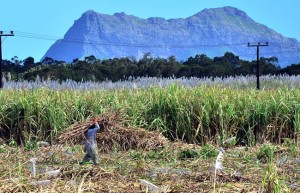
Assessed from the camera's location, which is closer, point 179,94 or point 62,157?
point 62,157

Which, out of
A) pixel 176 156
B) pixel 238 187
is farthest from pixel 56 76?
pixel 238 187

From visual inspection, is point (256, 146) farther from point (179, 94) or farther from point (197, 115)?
point (179, 94)

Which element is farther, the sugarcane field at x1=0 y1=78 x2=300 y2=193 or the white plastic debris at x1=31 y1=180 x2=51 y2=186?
the sugarcane field at x1=0 y1=78 x2=300 y2=193

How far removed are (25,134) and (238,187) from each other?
528 centimetres

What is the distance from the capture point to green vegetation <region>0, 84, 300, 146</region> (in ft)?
26.7

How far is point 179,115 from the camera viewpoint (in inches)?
321

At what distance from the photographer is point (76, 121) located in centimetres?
845

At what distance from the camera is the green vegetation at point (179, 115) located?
8.12m

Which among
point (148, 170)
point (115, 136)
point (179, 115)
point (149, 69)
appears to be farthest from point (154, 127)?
point (149, 69)

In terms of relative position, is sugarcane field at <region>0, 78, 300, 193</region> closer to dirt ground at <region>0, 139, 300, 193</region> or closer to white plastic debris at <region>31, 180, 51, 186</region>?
dirt ground at <region>0, 139, 300, 193</region>

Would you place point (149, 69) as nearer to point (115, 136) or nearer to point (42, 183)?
point (115, 136)

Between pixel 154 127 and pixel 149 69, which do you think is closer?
pixel 154 127

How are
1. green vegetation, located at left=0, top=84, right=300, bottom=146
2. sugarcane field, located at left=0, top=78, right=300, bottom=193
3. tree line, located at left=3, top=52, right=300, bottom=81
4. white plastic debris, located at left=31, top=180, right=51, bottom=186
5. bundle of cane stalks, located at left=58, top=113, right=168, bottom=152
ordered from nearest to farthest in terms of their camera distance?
white plastic debris, located at left=31, top=180, right=51, bottom=186
sugarcane field, located at left=0, top=78, right=300, bottom=193
bundle of cane stalks, located at left=58, top=113, right=168, bottom=152
green vegetation, located at left=0, top=84, right=300, bottom=146
tree line, located at left=3, top=52, right=300, bottom=81

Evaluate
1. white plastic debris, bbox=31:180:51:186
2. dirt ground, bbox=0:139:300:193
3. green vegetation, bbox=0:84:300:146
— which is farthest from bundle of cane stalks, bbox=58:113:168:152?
white plastic debris, bbox=31:180:51:186
